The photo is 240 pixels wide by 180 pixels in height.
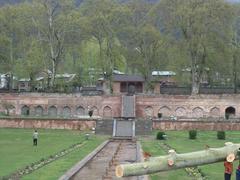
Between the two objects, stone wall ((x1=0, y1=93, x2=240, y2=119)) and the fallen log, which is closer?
the fallen log

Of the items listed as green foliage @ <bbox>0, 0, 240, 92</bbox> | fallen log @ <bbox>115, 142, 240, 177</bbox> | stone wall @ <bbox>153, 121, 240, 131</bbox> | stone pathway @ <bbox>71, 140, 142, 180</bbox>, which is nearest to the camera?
fallen log @ <bbox>115, 142, 240, 177</bbox>

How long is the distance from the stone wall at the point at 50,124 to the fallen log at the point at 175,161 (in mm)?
44027

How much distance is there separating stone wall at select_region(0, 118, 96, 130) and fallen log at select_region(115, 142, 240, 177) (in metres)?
44.0

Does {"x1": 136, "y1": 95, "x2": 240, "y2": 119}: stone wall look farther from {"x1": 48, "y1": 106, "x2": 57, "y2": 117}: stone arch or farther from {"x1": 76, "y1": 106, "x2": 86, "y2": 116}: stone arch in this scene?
{"x1": 48, "y1": 106, "x2": 57, "y2": 117}: stone arch

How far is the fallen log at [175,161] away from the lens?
10.9m

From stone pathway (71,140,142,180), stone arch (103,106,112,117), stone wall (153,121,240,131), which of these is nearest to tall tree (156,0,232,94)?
stone arch (103,106,112,117)

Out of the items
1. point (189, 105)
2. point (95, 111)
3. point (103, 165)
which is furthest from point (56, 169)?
point (189, 105)

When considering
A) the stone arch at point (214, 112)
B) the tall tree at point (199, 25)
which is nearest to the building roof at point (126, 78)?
the tall tree at point (199, 25)

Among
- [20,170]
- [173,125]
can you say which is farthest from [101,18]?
[20,170]

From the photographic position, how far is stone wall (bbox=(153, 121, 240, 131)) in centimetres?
5600

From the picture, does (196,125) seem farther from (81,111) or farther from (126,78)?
(126,78)

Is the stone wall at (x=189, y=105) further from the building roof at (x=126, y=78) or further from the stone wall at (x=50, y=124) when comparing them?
the stone wall at (x=50, y=124)

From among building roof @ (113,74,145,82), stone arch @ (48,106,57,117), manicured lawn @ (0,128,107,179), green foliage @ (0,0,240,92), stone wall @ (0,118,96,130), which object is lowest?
manicured lawn @ (0,128,107,179)

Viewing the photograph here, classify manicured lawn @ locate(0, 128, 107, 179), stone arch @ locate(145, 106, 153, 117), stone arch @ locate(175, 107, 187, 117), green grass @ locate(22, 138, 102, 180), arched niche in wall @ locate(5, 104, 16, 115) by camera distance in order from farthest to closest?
1. arched niche in wall @ locate(5, 104, 16, 115)
2. stone arch @ locate(145, 106, 153, 117)
3. stone arch @ locate(175, 107, 187, 117)
4. manicured lawn @ locate(0, 128, 107, 179)
5. green grass @ locate(22, 138, 102, 180)
